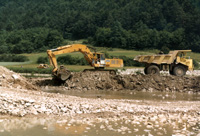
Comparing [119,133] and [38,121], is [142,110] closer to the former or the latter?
[119,133]

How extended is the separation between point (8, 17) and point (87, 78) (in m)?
149

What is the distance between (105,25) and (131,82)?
343 feet

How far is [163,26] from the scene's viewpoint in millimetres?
123188

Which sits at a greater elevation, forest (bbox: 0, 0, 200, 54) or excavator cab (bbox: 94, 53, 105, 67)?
forest (bbox: 0, 0, 200, 54)

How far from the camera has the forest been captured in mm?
93625

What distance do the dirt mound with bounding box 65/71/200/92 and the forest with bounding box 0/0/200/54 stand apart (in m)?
56.5

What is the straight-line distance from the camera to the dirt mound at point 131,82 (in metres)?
26.3

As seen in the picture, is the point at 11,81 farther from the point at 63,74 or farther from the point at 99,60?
the point at 99,60

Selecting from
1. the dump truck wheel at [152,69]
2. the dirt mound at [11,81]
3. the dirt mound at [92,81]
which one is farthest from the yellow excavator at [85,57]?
the dirt mound at [11,81]

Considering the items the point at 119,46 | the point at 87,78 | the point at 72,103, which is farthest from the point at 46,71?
the point at 119,46

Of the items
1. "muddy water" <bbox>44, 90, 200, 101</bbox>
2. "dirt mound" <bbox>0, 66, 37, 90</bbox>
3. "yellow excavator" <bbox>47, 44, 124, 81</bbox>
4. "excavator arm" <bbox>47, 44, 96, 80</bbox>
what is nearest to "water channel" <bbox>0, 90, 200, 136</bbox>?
"dirt mound" <bbox>0, 66, 37, 90</bbox>

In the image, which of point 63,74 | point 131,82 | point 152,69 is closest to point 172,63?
point 152,69

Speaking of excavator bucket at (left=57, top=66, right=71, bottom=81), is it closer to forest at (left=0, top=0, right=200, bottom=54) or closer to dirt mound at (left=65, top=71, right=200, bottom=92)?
dirt mound at (left=65, top=71, right=200, bottom=92)

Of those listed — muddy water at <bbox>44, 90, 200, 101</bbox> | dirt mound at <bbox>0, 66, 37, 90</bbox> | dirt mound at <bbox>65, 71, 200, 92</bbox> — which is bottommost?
muddy water at <bbox>44, 90, 200, 101</bbox>
